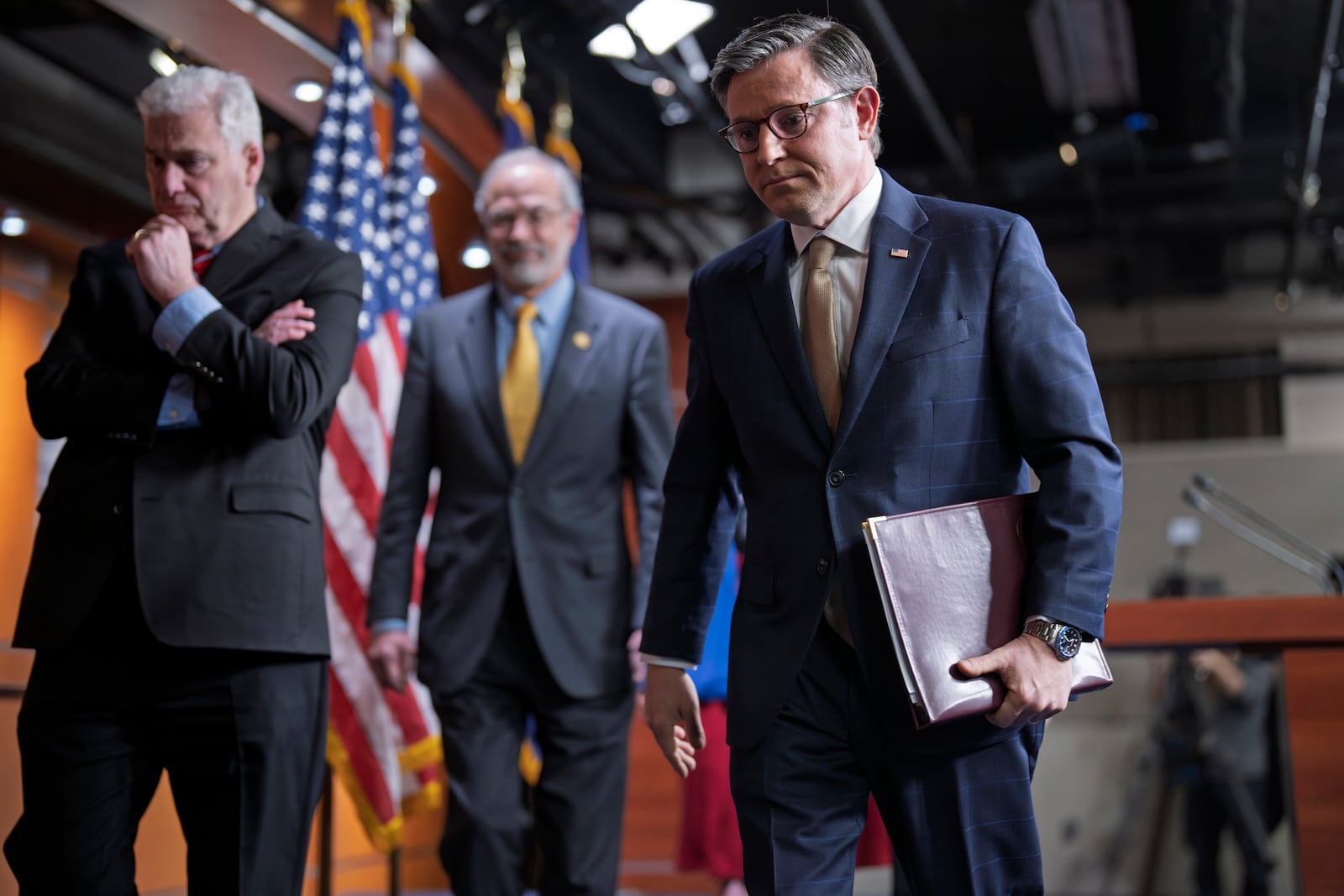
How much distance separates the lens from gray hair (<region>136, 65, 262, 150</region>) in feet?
7.17

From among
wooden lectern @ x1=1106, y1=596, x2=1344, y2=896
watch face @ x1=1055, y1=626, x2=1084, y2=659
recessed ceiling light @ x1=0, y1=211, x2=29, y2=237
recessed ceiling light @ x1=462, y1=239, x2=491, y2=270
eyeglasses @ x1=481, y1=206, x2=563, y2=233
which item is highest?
recessed ceiling light @ x1=462, y1=239, x2=491, y2=270

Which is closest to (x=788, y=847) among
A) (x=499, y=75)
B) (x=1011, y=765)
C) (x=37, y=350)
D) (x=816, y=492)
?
(x=1011, y=765)

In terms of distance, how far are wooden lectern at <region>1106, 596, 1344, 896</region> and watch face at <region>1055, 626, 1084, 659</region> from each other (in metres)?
1.78

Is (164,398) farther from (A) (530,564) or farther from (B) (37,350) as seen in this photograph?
(B) (37,350)

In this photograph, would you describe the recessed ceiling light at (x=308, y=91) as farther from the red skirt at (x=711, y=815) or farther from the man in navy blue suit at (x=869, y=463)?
the man in navy blue suit at (x=869, y=463)

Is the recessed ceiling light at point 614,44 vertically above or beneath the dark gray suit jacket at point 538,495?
above

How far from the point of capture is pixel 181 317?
2.02 m

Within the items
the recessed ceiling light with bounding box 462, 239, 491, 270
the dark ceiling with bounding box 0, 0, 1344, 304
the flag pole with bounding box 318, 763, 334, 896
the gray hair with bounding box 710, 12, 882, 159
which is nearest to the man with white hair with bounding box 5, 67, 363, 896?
the gray hair with bounding box 710, 12, 882, 159

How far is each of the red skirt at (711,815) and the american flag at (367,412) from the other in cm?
86

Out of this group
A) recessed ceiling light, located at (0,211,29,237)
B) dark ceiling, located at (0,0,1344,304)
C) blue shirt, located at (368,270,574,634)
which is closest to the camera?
blue shirt, located at (368,270,574,634)

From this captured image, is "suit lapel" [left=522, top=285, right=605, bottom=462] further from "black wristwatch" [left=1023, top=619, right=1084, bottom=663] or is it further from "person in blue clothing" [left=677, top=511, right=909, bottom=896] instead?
"black wristwatch" [left=1023, top=619, right=1084, bottom=663]

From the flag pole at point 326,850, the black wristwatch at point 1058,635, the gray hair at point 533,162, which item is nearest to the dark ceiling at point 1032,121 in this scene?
the gray hair at point 533,162

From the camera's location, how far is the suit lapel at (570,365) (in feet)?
9.34

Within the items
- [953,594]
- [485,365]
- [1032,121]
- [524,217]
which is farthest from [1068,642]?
[1032,121]
